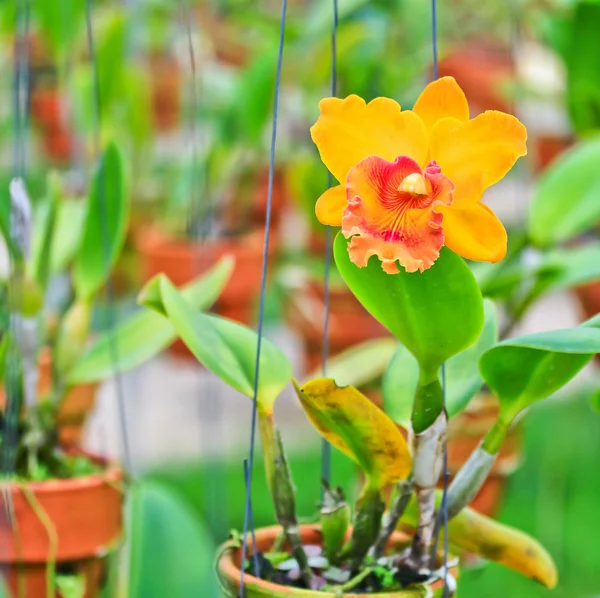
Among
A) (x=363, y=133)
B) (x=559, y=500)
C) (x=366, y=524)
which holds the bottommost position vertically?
(x=559, y=500)

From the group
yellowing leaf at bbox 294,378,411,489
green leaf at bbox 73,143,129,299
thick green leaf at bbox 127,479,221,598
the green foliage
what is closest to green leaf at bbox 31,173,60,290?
green leaf at bbox 73,143,129,299

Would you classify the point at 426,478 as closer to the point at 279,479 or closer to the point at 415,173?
the point at 279,479

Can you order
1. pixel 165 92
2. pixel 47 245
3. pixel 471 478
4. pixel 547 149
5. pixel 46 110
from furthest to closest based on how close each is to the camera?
pixel 165 92 → pixel 46 110 → pixel 547 149 → pixel 47 245 → pixel 471 478

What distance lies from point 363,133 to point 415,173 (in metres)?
0.03

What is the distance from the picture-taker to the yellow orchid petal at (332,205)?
1.62ft

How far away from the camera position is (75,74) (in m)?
1.87

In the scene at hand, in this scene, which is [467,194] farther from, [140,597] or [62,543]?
[62,543]

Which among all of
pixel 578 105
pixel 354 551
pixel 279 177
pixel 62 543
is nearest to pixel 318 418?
pixel 354 551

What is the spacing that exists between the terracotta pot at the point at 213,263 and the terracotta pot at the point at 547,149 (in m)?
0.64

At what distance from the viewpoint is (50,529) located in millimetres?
764

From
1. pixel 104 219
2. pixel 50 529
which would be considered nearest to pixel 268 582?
pixel 50 529

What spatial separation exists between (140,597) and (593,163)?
0.63 meters

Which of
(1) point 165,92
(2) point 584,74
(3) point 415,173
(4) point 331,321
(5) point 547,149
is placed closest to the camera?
(3) point 415,173

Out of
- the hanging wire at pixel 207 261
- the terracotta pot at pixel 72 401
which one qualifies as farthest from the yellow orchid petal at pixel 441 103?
the hanging wire at pixel 207 261
